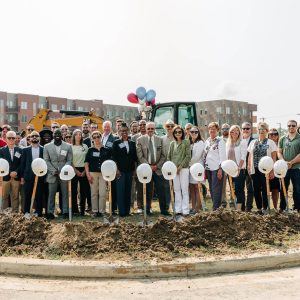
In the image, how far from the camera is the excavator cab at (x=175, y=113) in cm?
1391

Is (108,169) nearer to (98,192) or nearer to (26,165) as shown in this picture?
(98,192)

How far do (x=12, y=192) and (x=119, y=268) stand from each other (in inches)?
191

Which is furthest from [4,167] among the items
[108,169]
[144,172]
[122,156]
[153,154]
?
[153,154]

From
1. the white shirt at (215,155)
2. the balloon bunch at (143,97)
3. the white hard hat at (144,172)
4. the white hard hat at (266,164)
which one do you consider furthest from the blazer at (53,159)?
the balloon bunch at (143,97)

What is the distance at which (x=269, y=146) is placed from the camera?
9.48 meters

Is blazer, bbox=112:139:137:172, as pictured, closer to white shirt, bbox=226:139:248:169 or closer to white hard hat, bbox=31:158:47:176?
white hard hat, bbox=31:158:47:176

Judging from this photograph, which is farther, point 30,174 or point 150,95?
point 150,95

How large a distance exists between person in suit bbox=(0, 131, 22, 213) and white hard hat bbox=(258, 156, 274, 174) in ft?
16.6

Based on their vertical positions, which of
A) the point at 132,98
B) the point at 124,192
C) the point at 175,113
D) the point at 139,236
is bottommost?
the point at 139,236

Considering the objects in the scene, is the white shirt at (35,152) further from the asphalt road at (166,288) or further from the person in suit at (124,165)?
the asphalt road at (166,288)

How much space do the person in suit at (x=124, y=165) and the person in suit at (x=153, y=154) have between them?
197mm

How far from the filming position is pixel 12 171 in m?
9.63

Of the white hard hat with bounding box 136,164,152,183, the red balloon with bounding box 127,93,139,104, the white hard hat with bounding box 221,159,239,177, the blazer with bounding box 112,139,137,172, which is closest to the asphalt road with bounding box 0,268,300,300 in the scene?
the white hard hat with bounding box 136,164,152,183

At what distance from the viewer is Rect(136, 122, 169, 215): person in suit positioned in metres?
9.77
